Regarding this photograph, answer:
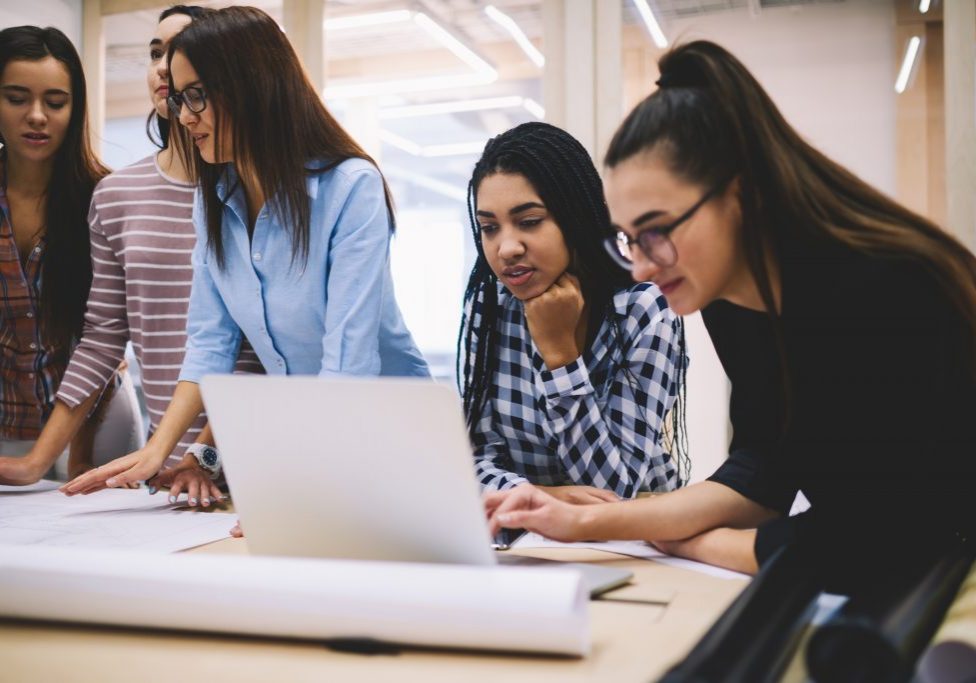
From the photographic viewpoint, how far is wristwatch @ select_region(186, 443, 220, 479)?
1.50 m

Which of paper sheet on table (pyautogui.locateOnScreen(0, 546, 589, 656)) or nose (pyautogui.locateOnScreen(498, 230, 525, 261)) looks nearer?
paper sheet on table (pyautogui.locateOnScreen(0, 546, 589, 656))

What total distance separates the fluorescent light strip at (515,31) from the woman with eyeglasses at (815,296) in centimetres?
247

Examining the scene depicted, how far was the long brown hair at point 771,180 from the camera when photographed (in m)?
0.92

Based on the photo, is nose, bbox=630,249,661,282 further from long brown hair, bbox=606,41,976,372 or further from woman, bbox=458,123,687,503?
woman, bbox=458,123,687,503

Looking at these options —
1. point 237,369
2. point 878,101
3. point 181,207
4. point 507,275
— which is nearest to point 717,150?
point 507,275

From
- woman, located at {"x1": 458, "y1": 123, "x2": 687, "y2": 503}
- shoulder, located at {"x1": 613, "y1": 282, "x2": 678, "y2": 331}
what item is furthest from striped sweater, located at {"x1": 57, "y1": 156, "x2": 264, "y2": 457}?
shoulder, located at {"x1": 613, "y1": 282, "x2": 678, "y2": 331}

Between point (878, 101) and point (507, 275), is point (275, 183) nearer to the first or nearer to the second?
point (507, 275)

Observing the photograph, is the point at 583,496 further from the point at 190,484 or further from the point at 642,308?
the point at 190,484

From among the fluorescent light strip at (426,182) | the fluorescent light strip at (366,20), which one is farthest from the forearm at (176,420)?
the fluorescent light strip at (426,182)

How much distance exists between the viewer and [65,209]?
1943mm

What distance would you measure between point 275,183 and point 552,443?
2.10 feet

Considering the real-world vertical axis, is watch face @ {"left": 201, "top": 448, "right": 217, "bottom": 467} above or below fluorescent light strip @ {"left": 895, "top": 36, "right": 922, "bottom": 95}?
below

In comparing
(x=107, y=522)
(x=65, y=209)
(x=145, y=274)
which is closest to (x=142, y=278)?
(x=145, y=274)

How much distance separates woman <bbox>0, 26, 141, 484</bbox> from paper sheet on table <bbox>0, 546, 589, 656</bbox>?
118 centimetres
